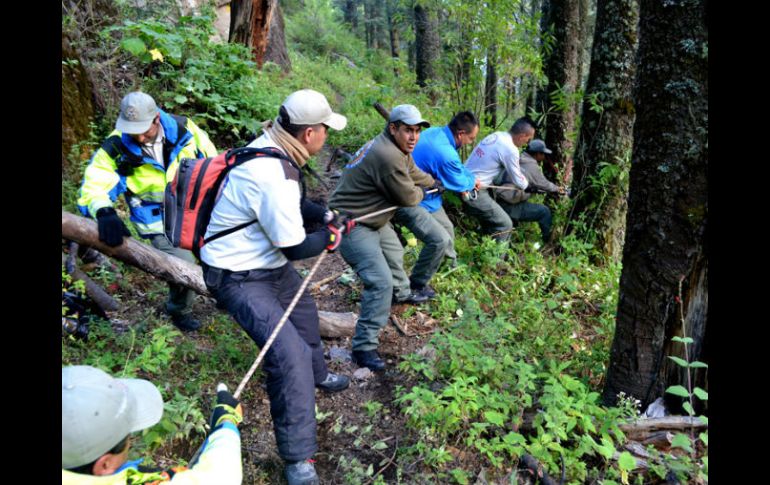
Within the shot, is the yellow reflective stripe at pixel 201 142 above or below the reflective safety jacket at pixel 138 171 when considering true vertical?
above

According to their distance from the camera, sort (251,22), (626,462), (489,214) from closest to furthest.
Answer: (626,462), (489,214), (251,22)

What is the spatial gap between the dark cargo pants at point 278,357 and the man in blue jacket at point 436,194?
269 centimetres

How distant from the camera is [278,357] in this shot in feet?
11.4

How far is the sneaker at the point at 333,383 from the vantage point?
4.54 metres

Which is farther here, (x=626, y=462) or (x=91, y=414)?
(x=626, y=462)

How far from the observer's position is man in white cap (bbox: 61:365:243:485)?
1.81 metres

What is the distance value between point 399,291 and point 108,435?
4265 mm

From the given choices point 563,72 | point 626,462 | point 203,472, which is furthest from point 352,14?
point 203,472

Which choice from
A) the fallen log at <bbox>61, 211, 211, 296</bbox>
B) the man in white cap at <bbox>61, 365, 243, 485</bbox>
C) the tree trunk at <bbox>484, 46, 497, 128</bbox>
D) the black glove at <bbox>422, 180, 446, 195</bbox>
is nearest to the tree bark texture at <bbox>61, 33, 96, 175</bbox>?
the fallen log at <bbox>61, 211, 211, 296</bbox>

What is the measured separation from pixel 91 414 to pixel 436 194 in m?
5.22

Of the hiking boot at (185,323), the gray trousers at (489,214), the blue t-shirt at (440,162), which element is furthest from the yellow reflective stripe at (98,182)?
the gray trousers at (489,214)

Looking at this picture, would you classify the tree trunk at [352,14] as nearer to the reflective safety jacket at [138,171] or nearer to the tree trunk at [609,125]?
the tree trunk at [609,125]

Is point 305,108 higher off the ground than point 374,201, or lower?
higher

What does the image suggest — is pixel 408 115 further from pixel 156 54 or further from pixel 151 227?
pixel 156 54
